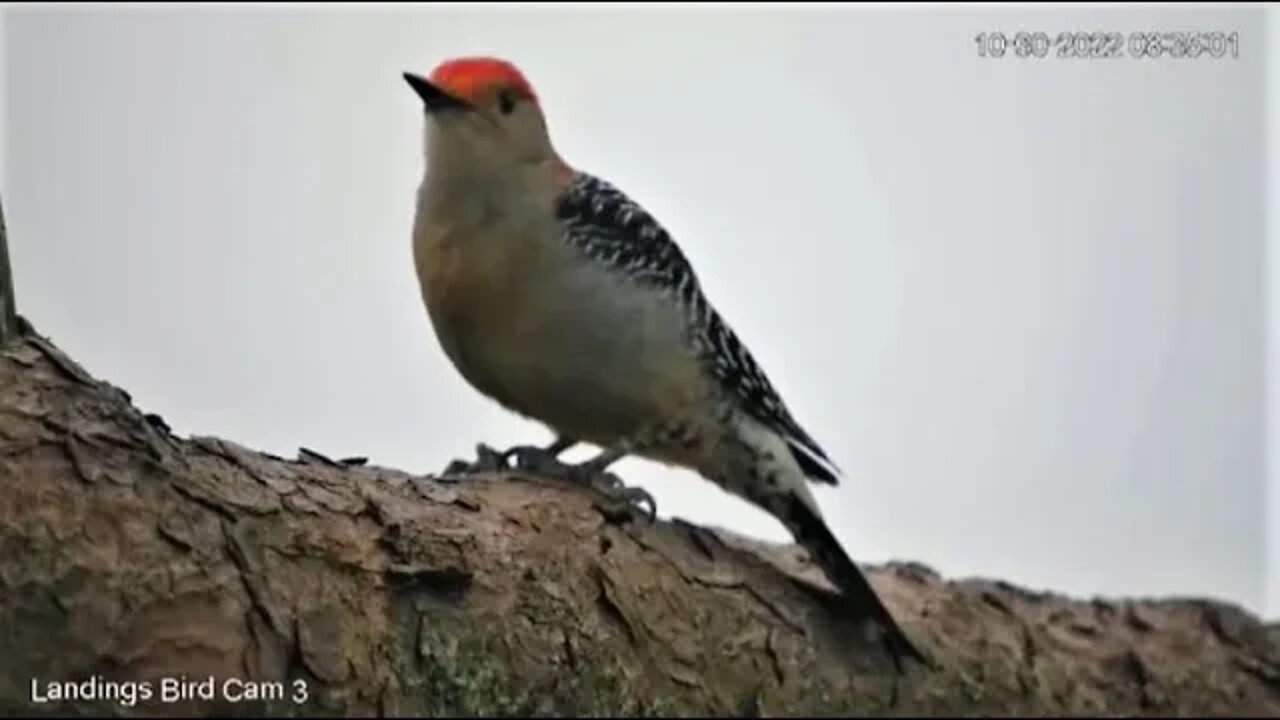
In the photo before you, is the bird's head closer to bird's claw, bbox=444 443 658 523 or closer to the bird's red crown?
the bird's red crown

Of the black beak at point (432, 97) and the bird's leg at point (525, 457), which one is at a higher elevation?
the black beak at point (432, 97)

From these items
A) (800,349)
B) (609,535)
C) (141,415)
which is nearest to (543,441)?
(609,535)

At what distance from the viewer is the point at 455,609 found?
1.13 metres

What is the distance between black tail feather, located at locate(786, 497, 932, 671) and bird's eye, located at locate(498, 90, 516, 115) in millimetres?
403

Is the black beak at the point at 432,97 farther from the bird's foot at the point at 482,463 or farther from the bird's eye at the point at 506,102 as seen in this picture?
the bird's foot at the point at 482,463

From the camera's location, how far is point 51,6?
130cm

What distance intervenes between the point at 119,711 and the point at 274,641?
0.38ft

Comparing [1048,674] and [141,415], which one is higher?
[141,415]

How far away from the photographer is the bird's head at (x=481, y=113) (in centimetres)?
116

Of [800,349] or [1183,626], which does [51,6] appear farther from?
[1183,626]

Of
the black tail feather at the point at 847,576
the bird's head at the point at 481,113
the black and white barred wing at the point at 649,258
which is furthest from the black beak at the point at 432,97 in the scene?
the black tail feather at the point at 847,576

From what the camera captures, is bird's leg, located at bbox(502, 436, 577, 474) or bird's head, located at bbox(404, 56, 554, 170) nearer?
bird's head, located at bbox(404, 56, 554, 170)

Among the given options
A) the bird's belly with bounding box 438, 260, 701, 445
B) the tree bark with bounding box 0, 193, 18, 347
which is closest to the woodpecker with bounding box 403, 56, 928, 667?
the bird's belly with bounding box 438, 260, 701, 445

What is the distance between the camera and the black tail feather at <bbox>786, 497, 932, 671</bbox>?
1.22 m
